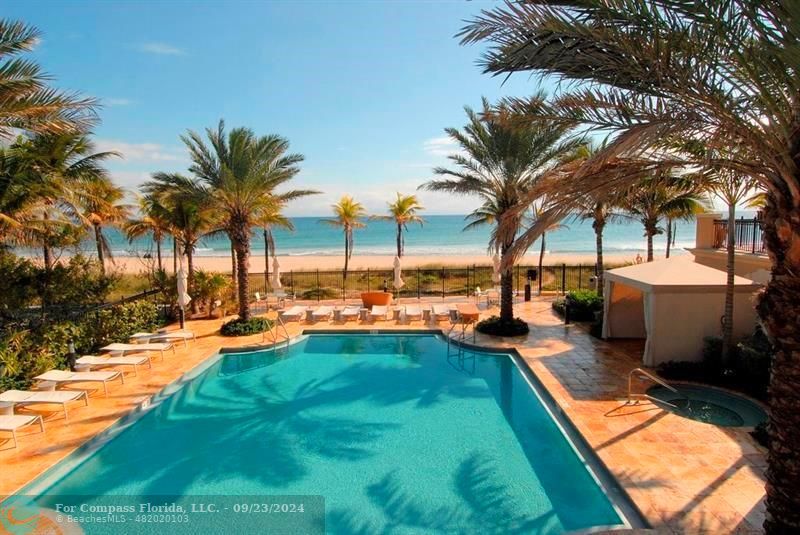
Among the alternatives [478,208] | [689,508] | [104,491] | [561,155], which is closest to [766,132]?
[689,508]

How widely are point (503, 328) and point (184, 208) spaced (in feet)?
39.0

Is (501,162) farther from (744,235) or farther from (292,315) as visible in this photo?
(292,315)

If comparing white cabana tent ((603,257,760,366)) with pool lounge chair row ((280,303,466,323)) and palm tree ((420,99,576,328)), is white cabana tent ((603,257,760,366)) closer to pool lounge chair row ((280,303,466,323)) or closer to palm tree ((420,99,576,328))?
palm tree ((420,99,576,328))

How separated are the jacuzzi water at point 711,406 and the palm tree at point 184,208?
1283 centimetres

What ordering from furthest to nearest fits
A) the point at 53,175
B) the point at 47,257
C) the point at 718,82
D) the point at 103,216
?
the point at 103,216, the point at 47,257, the point at 53,175, the point at 718,82

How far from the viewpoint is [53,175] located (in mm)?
11141

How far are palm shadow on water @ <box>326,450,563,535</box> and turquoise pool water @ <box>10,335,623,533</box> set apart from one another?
0.05 ft

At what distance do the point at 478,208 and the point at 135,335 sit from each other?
14753 millimetres

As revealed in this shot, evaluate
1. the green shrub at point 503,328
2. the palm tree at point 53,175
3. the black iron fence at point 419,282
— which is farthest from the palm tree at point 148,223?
the green shrub at point 503,328

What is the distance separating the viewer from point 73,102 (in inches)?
320

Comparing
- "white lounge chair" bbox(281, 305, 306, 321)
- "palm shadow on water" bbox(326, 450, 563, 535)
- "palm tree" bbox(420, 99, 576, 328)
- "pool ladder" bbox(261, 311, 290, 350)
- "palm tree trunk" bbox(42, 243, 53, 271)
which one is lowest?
"palm shadow on water" bbox(326, 450, 563, 535)

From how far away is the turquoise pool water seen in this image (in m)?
5.75

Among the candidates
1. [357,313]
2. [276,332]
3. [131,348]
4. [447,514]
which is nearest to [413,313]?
[357,313]

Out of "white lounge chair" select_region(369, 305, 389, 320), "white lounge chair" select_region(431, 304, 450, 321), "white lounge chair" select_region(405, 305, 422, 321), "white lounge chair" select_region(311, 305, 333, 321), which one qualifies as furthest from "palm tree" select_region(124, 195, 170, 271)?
"white lounge chair" select_region(431, 304, 450, 321)
